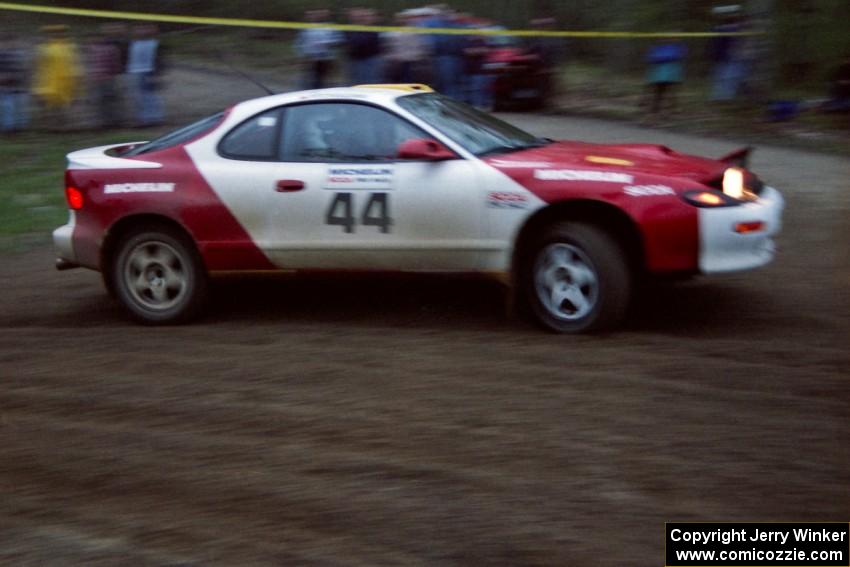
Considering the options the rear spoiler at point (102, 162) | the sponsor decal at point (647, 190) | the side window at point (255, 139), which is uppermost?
the side window at point (255, 139)

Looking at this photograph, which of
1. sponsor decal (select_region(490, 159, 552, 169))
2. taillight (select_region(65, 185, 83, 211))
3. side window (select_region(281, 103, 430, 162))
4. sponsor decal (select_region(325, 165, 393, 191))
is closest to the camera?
sponsor decal (select_region(490, 159, 552, 169))

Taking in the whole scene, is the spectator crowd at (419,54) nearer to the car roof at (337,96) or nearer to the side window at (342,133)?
the car roof at (337,96)

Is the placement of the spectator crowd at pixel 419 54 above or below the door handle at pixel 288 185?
above

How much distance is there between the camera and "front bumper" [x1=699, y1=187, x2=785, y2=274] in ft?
21.2

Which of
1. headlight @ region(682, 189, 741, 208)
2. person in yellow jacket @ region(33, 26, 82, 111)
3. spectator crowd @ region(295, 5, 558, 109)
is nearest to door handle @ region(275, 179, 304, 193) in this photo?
headlight @ region(682, 189, 741, 208)

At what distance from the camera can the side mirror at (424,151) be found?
22.3 feet

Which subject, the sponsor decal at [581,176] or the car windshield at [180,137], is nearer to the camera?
the sponsor decal at [581,176]

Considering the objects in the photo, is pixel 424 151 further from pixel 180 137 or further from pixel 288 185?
pixel 180 137

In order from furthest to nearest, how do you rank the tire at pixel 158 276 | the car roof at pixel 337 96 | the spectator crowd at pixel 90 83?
the spectator crowd at pixel 90 83 < the tire at pixel 158 276 < the car roof at pixel 337 96

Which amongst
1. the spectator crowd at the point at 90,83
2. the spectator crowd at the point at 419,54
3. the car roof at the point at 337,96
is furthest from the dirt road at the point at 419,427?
the spectator crowd at the point at 90,83

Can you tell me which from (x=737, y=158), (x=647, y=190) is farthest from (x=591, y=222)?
(x=737, y=158)

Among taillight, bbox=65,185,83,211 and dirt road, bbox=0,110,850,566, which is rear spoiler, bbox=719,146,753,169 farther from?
taillight, bbox=65,185,83,211

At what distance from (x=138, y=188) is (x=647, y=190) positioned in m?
3.28

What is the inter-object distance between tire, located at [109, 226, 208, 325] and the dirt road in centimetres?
21
